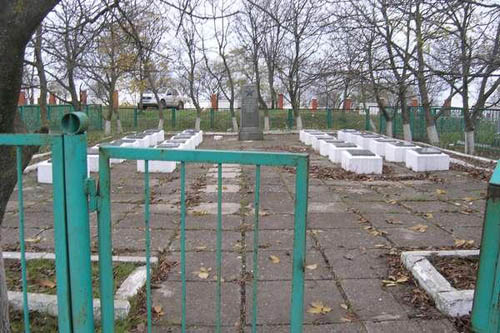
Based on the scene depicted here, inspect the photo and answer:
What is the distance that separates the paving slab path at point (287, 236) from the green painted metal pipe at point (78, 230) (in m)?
0.90

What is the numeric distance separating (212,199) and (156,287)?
3401 mm

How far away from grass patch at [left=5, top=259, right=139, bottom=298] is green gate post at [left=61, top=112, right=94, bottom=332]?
3.65 feet

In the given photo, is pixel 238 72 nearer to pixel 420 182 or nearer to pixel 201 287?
pixel 420 182

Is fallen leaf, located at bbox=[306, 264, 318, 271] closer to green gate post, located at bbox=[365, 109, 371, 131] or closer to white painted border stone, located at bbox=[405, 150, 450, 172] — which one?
white painted border stone, located at bbox=[405, 150, 450, 172]

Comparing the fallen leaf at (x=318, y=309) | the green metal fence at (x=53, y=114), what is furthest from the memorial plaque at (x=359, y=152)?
the green metal fence at (x=53, y=114)

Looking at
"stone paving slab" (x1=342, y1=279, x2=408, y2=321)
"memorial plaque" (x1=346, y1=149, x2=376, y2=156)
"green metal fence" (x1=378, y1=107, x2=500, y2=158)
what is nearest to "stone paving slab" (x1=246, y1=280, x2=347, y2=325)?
"stone paving slab" (x1=342, y1=279, x2=408, y2=321)

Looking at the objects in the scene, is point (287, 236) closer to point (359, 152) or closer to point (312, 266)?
point (312, 266)

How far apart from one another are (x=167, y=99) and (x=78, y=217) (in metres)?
29.7

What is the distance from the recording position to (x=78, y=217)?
2027 millimetres

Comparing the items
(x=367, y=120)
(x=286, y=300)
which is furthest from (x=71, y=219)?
(x=367, y=120)

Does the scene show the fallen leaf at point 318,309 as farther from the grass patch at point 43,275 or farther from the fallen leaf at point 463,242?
the fallen leaf at point 463,242

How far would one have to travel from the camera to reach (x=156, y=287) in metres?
3.45

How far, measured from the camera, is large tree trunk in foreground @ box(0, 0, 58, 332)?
7.73 ft

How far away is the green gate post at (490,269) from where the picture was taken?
2.08m
